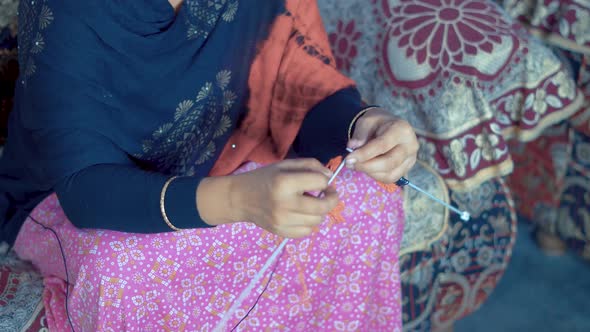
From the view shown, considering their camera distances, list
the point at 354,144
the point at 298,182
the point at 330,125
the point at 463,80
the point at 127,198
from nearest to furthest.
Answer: the point at 298,182
the point at 127,198
the point at 354,144
the point at 330,125
the point at 463,80

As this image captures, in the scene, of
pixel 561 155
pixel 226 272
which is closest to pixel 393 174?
pixel 226 272

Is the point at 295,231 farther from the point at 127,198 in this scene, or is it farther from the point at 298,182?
the point at 127,198

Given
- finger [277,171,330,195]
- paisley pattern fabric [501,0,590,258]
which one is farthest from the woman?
paisley pattern fabric [501,0,590,258]

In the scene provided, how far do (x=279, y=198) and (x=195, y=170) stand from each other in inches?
15.3

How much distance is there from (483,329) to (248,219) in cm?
97

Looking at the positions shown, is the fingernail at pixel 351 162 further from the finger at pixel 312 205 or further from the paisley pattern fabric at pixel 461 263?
the paisley pattern fabric at pixel 461 263

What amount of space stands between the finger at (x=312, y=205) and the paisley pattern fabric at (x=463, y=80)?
1.85ft

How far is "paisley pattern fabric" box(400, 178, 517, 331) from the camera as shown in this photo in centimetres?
127

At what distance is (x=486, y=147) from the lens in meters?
1.27

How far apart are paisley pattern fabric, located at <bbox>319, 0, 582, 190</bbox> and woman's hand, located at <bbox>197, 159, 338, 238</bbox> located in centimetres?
52

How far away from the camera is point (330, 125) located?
1.07m

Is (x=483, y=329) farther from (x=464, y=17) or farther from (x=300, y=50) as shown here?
(x=300, y=50)

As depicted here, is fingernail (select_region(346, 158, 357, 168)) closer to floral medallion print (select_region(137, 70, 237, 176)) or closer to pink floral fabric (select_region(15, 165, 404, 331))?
pink floral fabric (select_region(15, 165, 404, 331))

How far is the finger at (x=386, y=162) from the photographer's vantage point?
2.94 feet
